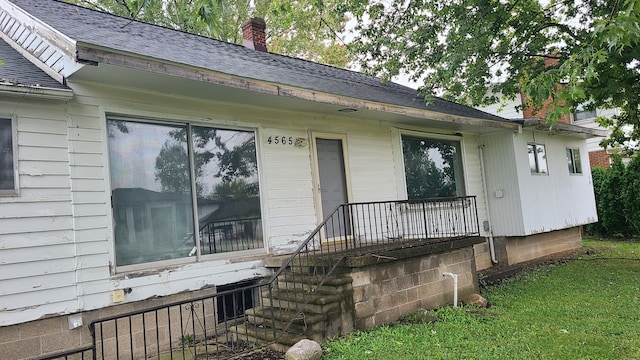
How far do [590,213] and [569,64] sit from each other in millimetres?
8755

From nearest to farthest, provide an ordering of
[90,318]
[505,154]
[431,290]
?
1. [90,318]
2. [431,290]
3. [505,154]

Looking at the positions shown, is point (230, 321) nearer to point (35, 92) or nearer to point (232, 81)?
point (232, 81)

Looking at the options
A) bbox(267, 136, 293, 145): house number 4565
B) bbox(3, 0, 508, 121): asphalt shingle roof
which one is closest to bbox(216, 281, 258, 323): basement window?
bbox(267, 136, 293, 145): house number 4565

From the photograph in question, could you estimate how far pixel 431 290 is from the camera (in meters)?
6.38

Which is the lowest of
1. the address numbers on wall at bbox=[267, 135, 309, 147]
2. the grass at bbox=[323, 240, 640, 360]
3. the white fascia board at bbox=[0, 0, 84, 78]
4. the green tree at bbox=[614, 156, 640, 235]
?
the grass at bbox=[323, 240, 640, 360]

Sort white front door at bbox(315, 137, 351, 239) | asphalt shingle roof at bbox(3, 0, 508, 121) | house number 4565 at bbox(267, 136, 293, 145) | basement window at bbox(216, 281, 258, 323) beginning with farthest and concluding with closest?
white front door at bbox(315, 137, 351, 239), house number 4565 at bbox(267, 136, 293, 145), basement window at bbox(216, 281, 258, 323), asphalt shingle roof at bbox(3, 0, 508, 121)

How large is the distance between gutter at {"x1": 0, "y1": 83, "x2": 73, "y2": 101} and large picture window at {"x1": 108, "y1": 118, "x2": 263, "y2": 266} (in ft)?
1.98

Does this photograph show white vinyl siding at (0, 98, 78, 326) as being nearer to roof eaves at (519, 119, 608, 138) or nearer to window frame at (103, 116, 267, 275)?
window frame at (103, 116, 267, 275)

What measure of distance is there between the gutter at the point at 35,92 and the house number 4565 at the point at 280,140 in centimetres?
276

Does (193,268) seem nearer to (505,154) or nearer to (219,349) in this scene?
(219,349)

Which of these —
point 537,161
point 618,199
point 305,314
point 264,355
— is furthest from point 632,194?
point 264,355

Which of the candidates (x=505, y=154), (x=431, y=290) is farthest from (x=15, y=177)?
(x=505, y=154)

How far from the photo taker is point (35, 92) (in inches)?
175

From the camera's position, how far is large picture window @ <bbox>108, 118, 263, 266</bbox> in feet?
17.0
